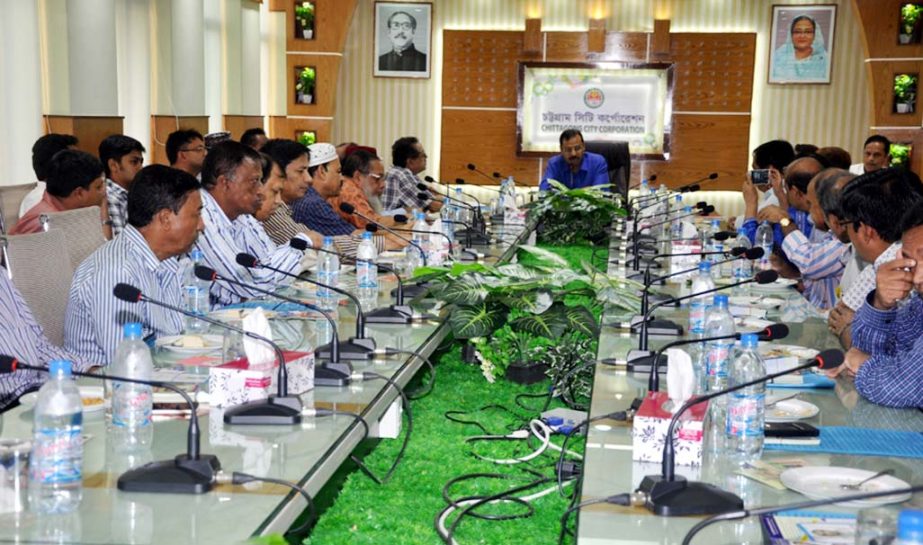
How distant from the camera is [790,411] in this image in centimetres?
208

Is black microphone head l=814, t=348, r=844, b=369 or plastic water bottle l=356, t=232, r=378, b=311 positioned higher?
black microphone head l=814, t=348, r=844, b=369

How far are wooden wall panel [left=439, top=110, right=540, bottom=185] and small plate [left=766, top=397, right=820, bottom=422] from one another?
28.7ft

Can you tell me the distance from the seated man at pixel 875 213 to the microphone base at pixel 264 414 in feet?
5.56

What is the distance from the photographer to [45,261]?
3.07m

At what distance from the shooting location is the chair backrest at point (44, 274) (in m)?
2.99

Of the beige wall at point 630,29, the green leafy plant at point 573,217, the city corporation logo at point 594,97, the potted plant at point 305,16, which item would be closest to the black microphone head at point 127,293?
the green leafy plant at point 573,217

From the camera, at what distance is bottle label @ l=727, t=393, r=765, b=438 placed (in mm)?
1806

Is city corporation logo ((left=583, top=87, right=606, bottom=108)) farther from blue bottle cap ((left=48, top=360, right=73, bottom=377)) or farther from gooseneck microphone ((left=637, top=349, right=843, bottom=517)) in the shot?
blue bottle cap ((left=48, top=360, right=73, bottom=377))

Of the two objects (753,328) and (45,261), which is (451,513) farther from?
(45,261)

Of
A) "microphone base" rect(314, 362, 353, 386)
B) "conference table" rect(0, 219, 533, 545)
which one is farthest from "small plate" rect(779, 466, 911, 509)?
"microphone base" rect(314, 362, 353, 386)

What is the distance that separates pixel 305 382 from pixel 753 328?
4.66 ft

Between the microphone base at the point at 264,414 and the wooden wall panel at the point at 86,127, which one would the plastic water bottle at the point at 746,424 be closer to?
the microphone base at the point at 264,414

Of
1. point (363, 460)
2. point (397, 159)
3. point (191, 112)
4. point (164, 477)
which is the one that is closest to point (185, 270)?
point (363, 460)

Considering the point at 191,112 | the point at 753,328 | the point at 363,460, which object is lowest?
the point at 363,460
